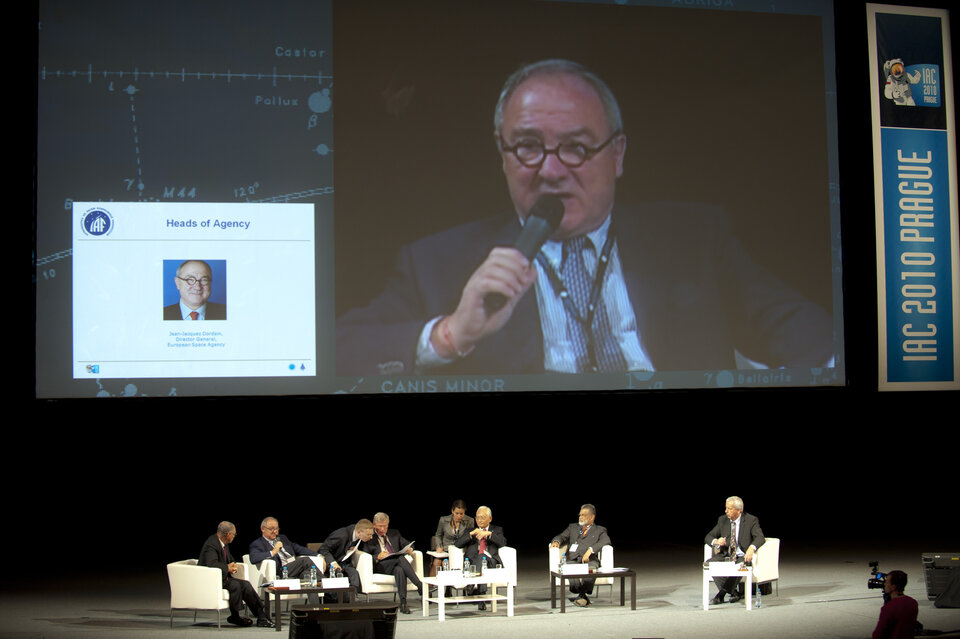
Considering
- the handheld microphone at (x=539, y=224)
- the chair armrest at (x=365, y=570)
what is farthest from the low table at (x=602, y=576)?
the handheld microphone at (x=539, y=224)

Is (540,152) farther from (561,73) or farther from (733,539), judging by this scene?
(733,539)

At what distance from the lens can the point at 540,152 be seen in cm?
935

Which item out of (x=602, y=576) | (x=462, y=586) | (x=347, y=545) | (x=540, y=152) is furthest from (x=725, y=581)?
(x=540, y=152)

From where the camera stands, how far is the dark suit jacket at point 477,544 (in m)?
8.66

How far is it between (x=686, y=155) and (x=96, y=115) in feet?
15.7

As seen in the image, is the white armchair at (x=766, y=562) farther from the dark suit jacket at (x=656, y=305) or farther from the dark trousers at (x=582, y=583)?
the dark suit jacket at (x=656, y=305)

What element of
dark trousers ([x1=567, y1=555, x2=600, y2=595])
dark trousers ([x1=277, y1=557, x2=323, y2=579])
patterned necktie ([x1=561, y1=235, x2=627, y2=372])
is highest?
patterned necktie ([x1=561, y1=235, x2=627, y2=372])

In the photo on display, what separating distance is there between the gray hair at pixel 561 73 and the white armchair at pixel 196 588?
4.18 meters

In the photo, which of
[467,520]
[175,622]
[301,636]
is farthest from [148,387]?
[301,636]

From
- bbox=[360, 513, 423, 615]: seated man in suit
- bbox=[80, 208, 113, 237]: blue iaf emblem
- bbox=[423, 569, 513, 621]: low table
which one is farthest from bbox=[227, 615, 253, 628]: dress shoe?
bbox=[80, 208, 113, 237]: blue iaf emblem

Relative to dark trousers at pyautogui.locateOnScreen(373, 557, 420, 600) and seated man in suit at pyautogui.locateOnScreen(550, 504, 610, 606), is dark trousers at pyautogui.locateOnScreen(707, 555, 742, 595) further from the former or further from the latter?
dark trousers at pyautogui.locateOnScreen(373, 557, 420, 600)

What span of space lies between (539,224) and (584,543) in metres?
2.57

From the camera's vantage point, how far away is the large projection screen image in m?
8.70

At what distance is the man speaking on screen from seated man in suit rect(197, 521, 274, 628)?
172cm
